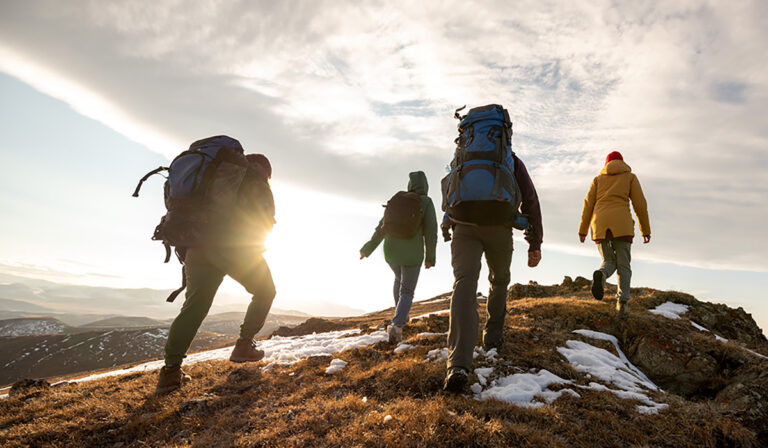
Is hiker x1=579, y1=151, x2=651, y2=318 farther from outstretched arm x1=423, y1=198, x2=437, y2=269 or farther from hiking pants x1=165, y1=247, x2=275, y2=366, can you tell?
hiking pants x1=165, y1=247, x2=275, y2=366

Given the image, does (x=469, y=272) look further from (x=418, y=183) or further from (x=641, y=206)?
(x=641, y=206)

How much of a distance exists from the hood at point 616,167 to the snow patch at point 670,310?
15.0ft

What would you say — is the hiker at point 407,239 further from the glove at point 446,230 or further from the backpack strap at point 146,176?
the backpack strap at point 146,176

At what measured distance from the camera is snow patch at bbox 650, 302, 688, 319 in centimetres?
1015

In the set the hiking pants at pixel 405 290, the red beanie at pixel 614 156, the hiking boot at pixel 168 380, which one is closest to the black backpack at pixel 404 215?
the hiking pants at pixel 405 290

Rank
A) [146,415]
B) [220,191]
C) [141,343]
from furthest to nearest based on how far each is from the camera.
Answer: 1. [141,343]
2. [220,191]
3. [146,415]

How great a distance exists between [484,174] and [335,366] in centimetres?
450

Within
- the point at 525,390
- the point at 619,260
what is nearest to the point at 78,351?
the point at 525,390

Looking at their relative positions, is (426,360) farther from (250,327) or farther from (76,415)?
(76,415)

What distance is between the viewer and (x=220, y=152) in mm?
5301

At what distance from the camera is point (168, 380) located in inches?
216

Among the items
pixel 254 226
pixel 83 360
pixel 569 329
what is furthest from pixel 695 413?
pixel 83 360

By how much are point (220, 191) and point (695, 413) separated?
6747 millimetres

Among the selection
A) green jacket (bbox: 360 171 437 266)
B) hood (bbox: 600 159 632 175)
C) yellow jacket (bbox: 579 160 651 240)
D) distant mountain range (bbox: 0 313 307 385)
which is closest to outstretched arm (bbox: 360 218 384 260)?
green jacket (bbox: 360 171 437 266)
